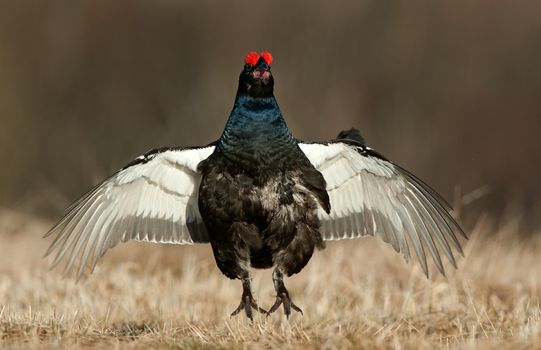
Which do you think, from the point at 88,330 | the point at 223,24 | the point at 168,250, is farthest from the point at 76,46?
the point at 88,330

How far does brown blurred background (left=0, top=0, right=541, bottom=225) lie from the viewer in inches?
408

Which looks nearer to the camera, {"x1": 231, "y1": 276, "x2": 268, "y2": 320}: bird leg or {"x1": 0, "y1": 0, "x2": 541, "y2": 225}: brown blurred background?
{"x1": 231, "y1": 276, "x2": 268, "y2": 320}: bird leg

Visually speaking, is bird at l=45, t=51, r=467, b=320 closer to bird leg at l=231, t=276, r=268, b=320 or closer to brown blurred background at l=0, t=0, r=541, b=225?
bird leg at l=231, t=276, r=268, b=320

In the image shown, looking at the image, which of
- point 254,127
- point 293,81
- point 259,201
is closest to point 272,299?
point 259,201

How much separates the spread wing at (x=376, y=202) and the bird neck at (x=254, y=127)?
0.25m

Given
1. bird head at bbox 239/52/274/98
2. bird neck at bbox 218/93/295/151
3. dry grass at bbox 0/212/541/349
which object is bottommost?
dry grass at bbox 0/212/541/349

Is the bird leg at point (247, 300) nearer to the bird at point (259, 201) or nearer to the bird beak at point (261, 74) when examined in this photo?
the bird at point (259, 201)

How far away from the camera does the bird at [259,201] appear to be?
464 centimetres

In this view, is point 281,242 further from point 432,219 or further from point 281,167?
point 432,219

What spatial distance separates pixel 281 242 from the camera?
15.5ft

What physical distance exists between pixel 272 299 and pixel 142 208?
3.81 feet

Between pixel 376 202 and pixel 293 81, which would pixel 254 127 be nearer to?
pixel 376 202

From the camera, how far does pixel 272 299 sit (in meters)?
5.88

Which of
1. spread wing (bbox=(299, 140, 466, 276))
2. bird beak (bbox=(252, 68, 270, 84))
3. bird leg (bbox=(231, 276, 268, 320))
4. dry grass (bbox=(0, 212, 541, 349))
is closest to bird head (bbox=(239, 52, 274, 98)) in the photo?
bird beak (bbox=(252, 68, 270, 84))
